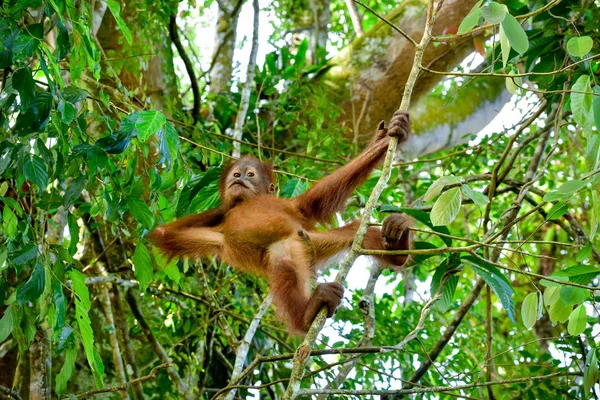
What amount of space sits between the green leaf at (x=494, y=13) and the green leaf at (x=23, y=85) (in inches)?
55.7

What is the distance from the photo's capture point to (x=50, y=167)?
264cm

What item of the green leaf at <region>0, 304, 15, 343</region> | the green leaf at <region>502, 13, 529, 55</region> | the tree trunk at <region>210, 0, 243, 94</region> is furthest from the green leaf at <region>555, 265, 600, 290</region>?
the tree trunk at <region>210, 0, 243, 94</region>

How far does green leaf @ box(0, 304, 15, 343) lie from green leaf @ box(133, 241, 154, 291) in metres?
0.55

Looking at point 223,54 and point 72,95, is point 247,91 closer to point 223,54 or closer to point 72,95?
→ point 223,54

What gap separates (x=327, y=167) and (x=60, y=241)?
2.23 meters

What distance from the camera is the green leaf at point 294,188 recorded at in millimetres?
3943

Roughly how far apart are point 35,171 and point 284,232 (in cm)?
158

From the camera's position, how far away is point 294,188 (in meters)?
3.96

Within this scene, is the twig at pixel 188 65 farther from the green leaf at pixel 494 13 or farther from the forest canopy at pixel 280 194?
the green leaf at pixel 494 13

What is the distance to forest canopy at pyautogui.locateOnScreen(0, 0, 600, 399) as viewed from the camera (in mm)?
2469

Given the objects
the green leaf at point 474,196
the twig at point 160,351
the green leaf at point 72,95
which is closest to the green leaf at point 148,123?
the green leaf at point 72,95

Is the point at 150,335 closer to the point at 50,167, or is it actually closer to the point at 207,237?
the point at 207,237

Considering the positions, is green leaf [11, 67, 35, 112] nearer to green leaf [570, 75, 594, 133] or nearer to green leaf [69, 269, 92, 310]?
green leaf [69, 269, 92, 310]

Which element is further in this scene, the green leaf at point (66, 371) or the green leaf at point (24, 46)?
the green leaf at point (66, 371)
